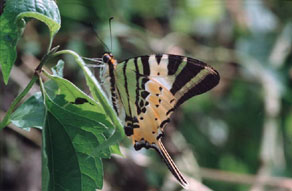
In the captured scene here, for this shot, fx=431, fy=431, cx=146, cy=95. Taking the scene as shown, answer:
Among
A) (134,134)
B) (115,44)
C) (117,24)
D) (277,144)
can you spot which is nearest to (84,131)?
(134,134)

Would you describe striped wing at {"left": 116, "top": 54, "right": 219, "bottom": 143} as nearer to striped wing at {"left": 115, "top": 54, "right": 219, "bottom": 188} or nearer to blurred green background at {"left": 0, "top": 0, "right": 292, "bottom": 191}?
striped wing at {"left": 115, "top": 54, "right": 219, "bottom": 188}

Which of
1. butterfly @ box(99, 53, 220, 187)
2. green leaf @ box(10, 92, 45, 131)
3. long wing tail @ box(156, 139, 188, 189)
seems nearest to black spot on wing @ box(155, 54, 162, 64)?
butterfly @ box(99, 53, 220, 187)

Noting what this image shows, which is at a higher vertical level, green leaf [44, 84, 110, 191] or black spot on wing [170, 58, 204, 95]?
black spot on wing [170, 58, 204, 95]

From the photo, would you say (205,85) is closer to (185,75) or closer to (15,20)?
(185,75)

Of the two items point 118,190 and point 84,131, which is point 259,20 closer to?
point 118,190

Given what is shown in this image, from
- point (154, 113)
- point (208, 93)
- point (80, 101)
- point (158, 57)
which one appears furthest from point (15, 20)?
point (208, 93)

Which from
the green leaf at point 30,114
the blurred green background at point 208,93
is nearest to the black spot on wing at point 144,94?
the green leaf at point 30,114
